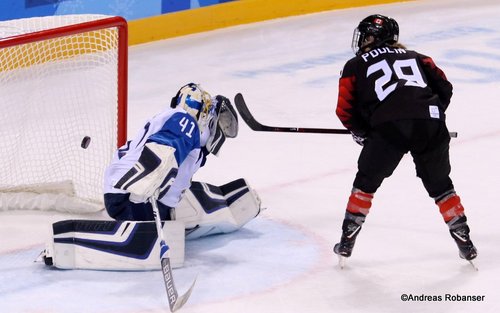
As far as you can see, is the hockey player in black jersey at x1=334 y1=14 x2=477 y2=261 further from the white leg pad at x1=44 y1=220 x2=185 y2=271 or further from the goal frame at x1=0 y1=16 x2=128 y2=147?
the goal frame at x1=0 y1=16 x2=128 y2=147

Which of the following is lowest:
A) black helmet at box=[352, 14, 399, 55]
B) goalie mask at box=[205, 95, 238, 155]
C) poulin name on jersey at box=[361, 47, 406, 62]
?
goalie mask at box=[205, 95, 238, 155]

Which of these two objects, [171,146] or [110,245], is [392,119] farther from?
[110,245]

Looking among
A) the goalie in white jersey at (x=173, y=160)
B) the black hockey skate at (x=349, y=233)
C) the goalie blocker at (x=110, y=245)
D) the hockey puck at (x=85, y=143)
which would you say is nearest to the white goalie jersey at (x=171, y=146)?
the goalie in white jersey at (x=173, y=160)

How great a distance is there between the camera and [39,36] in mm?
3346

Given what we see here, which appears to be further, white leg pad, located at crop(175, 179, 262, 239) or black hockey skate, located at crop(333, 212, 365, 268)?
white leg pad, located at crop(175, 179, 262, 239)

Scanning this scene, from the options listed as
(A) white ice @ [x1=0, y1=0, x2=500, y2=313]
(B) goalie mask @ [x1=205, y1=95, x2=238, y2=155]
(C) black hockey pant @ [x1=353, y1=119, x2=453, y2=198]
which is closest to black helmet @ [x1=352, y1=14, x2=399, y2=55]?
(C) black hockey pant @ [x1=353, y1=119, x2=453, y2=198]

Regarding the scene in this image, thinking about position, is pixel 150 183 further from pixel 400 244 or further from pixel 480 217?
pixel 480 217

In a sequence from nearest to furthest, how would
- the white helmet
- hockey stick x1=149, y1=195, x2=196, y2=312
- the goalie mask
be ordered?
hockey stick x1=149, y1=195, x2=196, y2=312
the white helmet
the goalie mask

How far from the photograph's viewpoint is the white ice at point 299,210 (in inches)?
118

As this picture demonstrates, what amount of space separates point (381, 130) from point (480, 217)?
76cm

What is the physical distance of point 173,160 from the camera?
3014 mm

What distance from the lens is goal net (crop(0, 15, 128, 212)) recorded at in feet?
12.5

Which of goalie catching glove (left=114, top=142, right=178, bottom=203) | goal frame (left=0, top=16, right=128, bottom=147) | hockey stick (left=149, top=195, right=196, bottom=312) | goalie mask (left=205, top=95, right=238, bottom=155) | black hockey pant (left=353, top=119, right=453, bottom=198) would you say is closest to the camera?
hockey stick (left=149, top=195, right=196, bottom=312)

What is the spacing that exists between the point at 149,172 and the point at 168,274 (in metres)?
0.28
